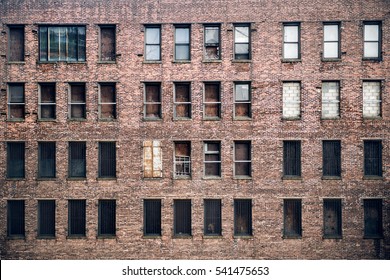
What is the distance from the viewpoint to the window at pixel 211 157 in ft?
74.5

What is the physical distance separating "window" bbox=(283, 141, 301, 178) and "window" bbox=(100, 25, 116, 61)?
36.0ft

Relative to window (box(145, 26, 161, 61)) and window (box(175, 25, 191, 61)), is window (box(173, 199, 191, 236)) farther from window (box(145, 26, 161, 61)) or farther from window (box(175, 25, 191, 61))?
window (box(145, 26, 161, 61))

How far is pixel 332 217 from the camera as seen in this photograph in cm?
2244

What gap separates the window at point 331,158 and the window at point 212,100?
20.4 feet

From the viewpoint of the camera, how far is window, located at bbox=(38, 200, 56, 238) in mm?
22766

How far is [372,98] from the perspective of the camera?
22609 millimetres

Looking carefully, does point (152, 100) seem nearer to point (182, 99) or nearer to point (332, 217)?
point (182, 99)

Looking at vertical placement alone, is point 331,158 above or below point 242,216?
above

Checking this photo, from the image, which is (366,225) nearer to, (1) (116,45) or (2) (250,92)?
(2) (250,92)

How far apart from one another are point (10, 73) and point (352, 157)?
1961 cm

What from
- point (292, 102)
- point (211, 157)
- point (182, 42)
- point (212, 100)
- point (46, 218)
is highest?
point (182, 42)

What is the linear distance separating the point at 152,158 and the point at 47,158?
235 inches

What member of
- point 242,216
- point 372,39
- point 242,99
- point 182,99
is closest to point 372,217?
Answer: point 242,216
